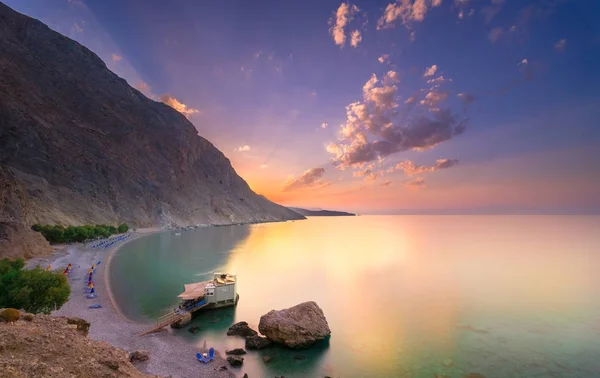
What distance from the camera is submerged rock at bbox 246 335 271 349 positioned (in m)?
25.8

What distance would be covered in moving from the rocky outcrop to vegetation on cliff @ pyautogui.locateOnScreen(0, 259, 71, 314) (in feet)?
34.2

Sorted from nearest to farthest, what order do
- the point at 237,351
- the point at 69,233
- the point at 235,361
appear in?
the point at 235,361
the point at 237,351
the point at 69,233

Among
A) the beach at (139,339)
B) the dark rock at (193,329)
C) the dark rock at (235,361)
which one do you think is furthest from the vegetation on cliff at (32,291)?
the dark rock at (235,361)

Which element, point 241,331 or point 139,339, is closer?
point 139,339

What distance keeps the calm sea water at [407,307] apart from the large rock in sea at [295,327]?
3.13ft

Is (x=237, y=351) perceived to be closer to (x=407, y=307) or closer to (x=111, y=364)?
(x=111, y=364)

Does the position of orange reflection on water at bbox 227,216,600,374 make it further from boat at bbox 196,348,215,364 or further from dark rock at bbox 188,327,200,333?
boat at bbox 196,348,215,364

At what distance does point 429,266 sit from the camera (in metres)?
72.6

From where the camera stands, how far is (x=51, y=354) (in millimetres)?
12086

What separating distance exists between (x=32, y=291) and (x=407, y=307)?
4037cm

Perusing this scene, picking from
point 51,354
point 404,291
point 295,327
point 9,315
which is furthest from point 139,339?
point 404,291

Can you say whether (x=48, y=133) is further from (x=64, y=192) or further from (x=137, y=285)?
(x=137, y=285)

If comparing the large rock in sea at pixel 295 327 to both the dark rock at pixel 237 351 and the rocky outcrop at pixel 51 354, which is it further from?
the rocky outcrop at pixel 51 354

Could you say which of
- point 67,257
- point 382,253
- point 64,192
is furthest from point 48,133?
point 382,253
